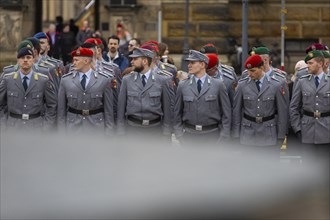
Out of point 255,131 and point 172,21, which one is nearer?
point 255,131

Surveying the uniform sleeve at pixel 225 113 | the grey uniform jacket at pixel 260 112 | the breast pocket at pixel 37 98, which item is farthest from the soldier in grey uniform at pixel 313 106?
Answer: the breast pocket at pixel 37 98

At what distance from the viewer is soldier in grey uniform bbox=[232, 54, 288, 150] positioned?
12.0m

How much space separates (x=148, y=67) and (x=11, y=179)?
8.03 meters

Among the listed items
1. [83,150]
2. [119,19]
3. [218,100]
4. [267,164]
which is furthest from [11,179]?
[119,19]

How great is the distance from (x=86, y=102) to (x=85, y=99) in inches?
1.3

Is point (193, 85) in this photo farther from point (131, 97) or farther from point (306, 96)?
point (306, 96)

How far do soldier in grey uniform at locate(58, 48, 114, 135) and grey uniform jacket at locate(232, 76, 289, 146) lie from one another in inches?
52.3

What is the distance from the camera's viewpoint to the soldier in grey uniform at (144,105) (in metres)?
11.9

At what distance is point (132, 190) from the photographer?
4.34 m

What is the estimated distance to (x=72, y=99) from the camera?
11.9 m

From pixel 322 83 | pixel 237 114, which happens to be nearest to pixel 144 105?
pixel 237 114

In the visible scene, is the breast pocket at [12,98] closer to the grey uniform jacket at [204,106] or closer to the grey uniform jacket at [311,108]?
the grey uniform jacket at [204,106]

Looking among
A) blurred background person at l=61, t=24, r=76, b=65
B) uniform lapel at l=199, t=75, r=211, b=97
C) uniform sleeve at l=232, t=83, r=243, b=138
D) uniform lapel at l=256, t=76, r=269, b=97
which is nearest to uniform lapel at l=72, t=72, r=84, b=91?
uniform lapel at l=199, t=75, r=211, b=97

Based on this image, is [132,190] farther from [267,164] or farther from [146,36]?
[146,36]
